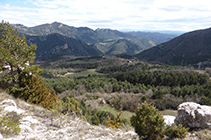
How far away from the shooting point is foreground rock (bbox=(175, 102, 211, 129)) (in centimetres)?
1035

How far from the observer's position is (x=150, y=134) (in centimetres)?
962

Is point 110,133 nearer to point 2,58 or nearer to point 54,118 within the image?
point 54,118

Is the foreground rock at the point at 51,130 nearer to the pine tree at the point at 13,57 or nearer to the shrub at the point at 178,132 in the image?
the shrub at the point at 178,132

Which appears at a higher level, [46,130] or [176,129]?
[176,129]

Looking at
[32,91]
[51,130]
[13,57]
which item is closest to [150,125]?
[51,130]

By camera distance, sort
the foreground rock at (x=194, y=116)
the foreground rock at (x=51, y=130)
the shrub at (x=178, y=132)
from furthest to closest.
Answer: the foreground rock at (x=194, y=116) < the shrub at (x=178, y=132) < the foreground rock at (x=51, y=130)

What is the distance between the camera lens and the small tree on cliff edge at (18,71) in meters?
14.9

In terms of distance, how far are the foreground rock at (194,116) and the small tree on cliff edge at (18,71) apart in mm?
14192

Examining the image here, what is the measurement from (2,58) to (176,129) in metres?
18.1

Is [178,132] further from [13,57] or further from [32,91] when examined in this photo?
[13,57]

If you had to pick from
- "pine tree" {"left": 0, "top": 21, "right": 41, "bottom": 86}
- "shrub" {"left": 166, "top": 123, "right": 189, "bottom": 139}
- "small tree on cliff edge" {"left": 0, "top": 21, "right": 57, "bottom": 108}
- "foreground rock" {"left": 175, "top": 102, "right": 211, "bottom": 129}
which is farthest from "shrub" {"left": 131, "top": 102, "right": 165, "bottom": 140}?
"pine tree" {"left": 0, "top": 21, "right": 41, "bottom": 86}

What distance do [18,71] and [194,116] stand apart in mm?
18655

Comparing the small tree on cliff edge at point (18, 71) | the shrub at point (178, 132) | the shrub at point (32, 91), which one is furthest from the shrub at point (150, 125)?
the small tree on cliff edge at point (18, 71)

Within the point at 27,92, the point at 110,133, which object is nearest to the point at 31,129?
the point at 110,133
